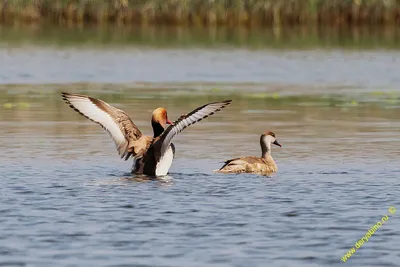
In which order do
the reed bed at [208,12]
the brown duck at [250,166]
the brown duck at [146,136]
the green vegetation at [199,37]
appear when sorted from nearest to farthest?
the brown duck at [146,136], the brown duck at [250,166], the green vegetation at [199,37], the reed bed at [208,12]

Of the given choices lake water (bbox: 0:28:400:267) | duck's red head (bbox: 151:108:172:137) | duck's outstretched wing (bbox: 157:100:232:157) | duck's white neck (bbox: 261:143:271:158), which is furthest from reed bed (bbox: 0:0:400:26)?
duck's outstretched wing (bbox: 157:100:232:157)

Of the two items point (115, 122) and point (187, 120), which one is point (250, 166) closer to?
point (187, 120)

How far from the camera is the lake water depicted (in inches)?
460

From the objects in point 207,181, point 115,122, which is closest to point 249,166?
point 207,181

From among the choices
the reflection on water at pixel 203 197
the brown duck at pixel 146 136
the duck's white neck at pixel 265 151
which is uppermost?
the brown duck at pixel 146 136

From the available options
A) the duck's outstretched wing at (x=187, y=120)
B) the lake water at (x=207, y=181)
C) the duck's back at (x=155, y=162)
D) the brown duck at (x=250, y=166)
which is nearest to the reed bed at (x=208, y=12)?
the lake water at (x=207, y=181)

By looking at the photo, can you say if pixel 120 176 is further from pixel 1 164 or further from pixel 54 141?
pixel 54 141

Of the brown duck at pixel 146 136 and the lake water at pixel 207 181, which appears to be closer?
the lake water at pixel 207 181

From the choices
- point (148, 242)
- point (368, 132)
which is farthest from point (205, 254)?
point (368, 132)

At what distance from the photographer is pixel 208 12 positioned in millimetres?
70938

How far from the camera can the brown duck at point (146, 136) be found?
1625 centimetres

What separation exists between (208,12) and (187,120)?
5526cm

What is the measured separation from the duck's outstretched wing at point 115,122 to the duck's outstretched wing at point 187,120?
2.08 ft

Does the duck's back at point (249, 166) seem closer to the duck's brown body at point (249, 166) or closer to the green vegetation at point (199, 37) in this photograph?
the duck's brown body at point (249, 166)
